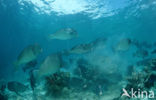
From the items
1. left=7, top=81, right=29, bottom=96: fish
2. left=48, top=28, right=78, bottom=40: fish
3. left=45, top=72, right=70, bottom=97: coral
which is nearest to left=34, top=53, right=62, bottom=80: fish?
left=48, top=28, right=78, bottom=40: fish

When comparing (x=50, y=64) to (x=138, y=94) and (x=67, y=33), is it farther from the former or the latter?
(x=138, y=94)

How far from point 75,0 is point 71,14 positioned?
28.6 feet

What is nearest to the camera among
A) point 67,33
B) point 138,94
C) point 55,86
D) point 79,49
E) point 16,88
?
point 138,94

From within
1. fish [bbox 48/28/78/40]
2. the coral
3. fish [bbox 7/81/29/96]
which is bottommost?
the coral

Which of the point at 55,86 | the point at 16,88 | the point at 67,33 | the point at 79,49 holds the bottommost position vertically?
the point at 55,86

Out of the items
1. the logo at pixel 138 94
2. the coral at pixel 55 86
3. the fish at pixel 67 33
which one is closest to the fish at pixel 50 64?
the fish at pixel 67 33

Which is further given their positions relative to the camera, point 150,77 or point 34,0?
point 34,0

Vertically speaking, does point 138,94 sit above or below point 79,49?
below

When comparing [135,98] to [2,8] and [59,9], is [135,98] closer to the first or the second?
[59,9]

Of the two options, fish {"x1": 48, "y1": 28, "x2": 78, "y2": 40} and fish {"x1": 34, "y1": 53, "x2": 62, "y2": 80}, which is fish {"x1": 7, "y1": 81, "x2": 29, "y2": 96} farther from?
fish {"x1": 34, "y1": 53, "x2": 62, "y2": 80}

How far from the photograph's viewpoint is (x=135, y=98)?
6.24m

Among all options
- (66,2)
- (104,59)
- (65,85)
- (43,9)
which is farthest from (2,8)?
(65,85)

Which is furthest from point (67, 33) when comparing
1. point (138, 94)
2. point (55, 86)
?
point (138, 94)

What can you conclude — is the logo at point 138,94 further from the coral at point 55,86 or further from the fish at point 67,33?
the fish at point 67,33
